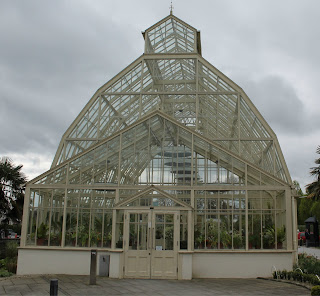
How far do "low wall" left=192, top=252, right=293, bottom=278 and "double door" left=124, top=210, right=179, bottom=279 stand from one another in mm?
1214

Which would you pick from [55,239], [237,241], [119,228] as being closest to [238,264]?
[237,241]

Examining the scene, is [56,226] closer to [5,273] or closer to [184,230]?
[5,273]

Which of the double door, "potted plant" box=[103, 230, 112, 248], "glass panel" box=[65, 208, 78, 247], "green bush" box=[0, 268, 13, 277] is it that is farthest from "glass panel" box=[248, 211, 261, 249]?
"green bush" box=[0, 268, 13, 277]

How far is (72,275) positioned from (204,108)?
1246 cm

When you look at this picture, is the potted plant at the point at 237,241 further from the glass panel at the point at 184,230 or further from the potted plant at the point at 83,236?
the potted plant at the point at 83,236

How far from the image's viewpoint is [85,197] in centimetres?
1709

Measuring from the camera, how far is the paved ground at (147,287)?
1245 cm

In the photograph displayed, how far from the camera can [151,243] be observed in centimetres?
1555

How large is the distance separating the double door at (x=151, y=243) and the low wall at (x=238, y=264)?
1.21 m

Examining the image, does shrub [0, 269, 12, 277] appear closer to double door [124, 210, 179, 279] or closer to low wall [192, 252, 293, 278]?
double door [124, 210, 179, 279]

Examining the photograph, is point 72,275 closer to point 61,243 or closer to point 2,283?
point 61,243

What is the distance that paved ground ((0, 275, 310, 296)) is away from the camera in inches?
490

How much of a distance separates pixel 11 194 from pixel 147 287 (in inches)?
529

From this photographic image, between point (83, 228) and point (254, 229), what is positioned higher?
point (254, 229)
